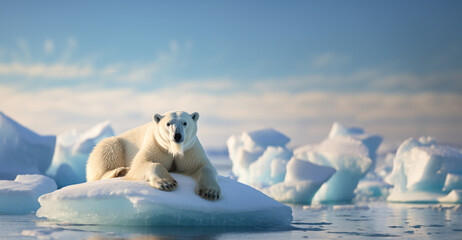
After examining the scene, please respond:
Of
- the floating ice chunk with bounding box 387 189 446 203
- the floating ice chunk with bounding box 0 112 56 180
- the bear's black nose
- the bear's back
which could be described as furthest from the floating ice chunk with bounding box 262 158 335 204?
the bear's black nose

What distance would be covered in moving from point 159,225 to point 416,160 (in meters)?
11.8

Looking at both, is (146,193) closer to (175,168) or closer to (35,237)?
(175,168)

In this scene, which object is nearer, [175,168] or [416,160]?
[175,168]

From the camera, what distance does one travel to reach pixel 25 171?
15.4 metres

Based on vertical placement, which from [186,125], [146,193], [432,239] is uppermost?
[186,125]

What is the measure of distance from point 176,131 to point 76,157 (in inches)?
531

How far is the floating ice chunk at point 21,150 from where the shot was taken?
588 inches

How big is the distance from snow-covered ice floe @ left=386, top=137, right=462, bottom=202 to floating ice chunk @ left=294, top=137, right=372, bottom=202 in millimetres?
1116

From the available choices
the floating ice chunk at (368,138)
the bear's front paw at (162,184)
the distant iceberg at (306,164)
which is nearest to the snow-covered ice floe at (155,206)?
the bear's front paw at (162,184)

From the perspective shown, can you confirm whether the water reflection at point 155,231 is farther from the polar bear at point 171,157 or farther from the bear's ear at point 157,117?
the bear's ear at point 157,117

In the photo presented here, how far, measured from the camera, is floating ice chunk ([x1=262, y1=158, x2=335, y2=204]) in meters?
13.9

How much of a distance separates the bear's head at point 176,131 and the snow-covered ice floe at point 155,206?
1.18ft

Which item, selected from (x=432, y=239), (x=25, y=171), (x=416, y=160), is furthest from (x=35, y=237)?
(x=416, y=160)

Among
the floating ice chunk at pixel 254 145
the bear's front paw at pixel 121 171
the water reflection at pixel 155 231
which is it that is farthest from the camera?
the floating ice chunk at pixel 254 145
